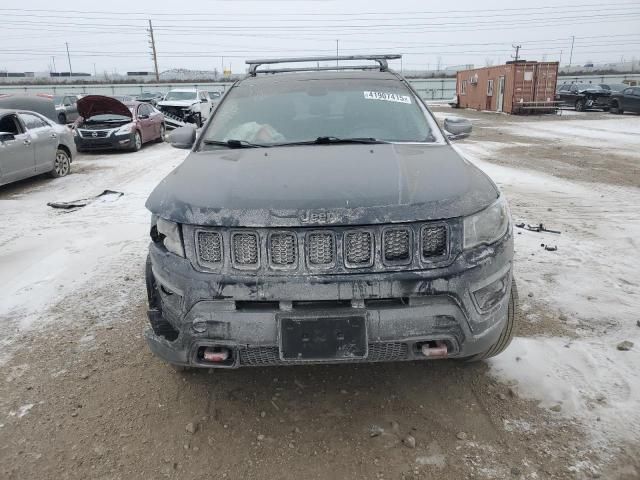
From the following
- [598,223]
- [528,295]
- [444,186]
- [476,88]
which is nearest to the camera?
A: [444,186]

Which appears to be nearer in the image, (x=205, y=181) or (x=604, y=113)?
(x=205, y=181)

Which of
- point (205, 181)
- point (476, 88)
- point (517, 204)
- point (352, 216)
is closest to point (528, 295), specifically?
point (352, 216)

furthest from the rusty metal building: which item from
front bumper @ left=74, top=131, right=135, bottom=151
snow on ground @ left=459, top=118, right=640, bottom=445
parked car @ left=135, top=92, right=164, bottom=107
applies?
snow on ground @ left=459, top=118, right=640, bottom=445

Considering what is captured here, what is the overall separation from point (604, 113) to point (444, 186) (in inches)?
1190

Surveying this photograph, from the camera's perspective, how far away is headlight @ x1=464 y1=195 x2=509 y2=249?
7.48 feet

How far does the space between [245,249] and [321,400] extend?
105 cm

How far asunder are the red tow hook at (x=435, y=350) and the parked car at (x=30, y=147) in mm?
8372

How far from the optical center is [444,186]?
2.35 m

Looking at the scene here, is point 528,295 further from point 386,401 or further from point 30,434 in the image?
point 30,434

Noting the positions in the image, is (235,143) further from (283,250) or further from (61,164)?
(61,164)

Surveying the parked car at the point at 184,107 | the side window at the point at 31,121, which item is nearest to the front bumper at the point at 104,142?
the side window at the point at 31,121

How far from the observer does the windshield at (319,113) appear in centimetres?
334

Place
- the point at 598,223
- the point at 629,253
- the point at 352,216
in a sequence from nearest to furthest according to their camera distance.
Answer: the point at 352,216 < the point at 629,253 < the point at 598,223

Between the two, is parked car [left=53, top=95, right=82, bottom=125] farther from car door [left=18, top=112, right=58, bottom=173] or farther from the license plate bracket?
the license plate bracket
